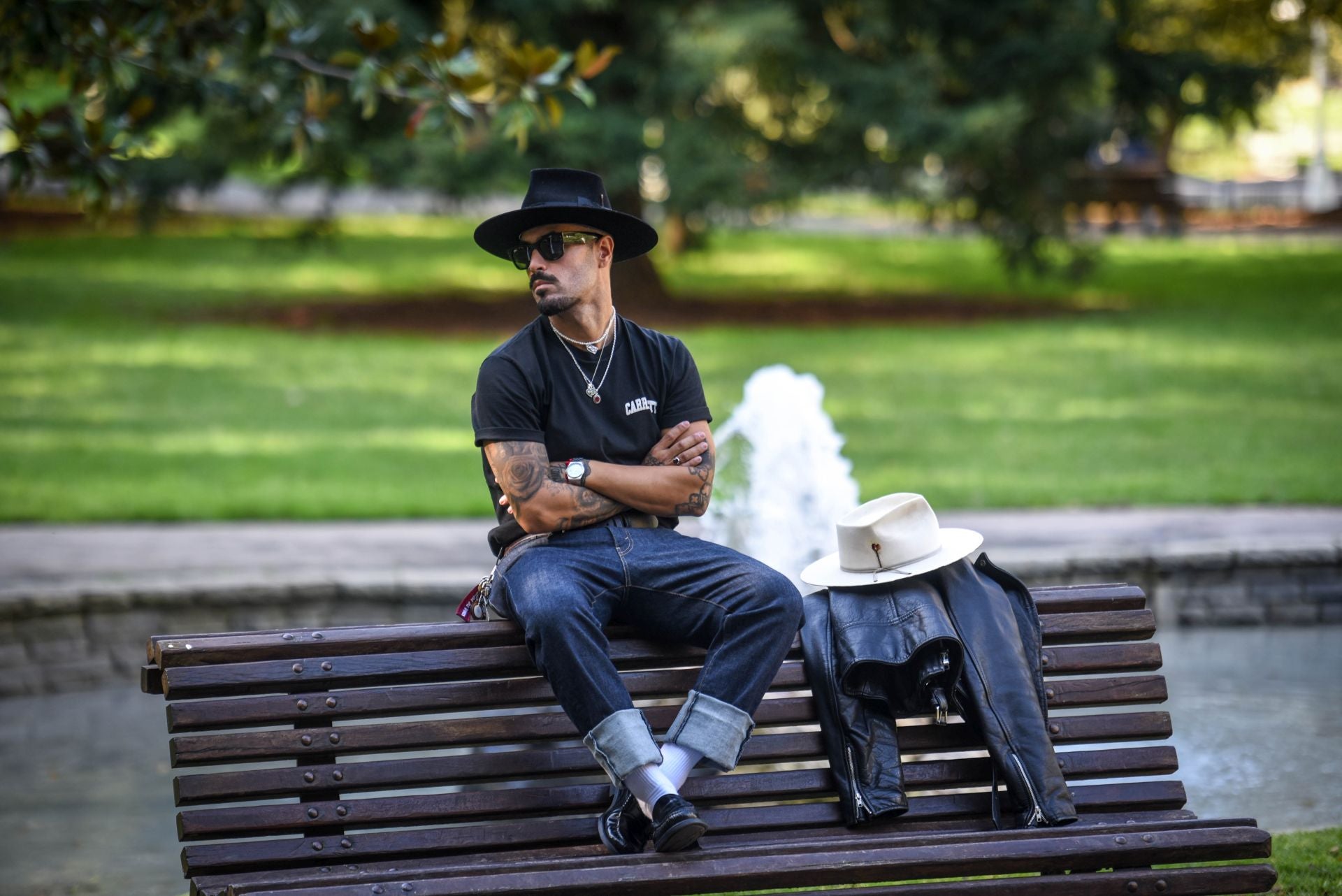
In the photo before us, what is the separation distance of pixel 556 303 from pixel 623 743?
1.17 m

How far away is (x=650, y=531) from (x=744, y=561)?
0.30 metres

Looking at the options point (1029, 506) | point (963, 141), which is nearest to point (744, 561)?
point (1029, 506)

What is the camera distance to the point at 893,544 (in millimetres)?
3971

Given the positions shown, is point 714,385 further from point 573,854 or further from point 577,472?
point 573,854

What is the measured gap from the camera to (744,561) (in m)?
3.90

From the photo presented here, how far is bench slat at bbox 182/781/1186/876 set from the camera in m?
3.64

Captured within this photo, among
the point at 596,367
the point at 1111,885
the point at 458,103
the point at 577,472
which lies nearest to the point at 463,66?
the point at 458,103

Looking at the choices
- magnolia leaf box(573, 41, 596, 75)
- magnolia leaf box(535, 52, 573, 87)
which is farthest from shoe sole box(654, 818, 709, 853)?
magnolia leaf box(535, 52, 573, 87)

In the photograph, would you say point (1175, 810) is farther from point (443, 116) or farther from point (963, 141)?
point (963, 141)

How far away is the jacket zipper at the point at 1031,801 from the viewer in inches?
148

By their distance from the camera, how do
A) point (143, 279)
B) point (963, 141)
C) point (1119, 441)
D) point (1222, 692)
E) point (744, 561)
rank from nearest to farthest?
point (744, 561) < point (1222, 692) < point (1119, 441) < point (963, 141) < point (143, 279)

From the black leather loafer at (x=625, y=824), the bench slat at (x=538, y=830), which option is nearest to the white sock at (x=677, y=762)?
the black leather loafer at (x=625, y=824)

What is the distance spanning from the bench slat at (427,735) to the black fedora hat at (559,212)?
1.21m

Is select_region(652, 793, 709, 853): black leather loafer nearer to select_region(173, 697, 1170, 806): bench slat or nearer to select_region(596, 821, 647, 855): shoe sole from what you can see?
select_region(596, 821, 647, 855): shoe sole
